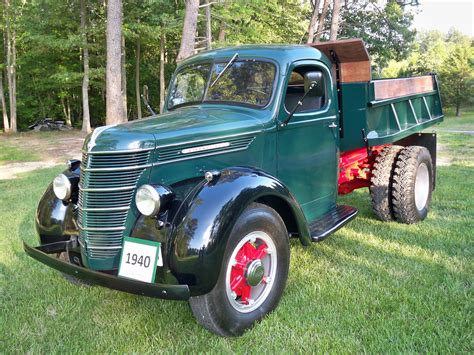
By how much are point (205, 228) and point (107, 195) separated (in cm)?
72

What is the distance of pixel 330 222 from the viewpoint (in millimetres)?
4086

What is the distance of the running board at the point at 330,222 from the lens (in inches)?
147

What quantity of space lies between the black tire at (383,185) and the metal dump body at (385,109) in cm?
25

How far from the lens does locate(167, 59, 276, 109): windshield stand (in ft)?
A: 12.2

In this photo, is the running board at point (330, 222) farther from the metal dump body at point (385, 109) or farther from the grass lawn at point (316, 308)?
the metal dump body at point (385, 109)

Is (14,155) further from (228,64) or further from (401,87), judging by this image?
(401,87)

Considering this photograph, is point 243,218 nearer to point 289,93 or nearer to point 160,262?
point 160,262

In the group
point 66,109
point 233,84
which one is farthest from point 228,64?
point 66,109

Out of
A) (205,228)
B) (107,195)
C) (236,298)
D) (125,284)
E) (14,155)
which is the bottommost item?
(14,155)

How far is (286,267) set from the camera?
328 cm

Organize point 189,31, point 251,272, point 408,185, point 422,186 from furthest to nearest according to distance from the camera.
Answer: point 189,31
point 422,186
point 408,185
point 251,272

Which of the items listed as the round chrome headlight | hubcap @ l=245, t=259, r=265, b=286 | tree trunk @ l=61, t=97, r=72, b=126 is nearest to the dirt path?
the round chrome headlight

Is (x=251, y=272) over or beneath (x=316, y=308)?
over

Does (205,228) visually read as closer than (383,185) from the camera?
Yes
